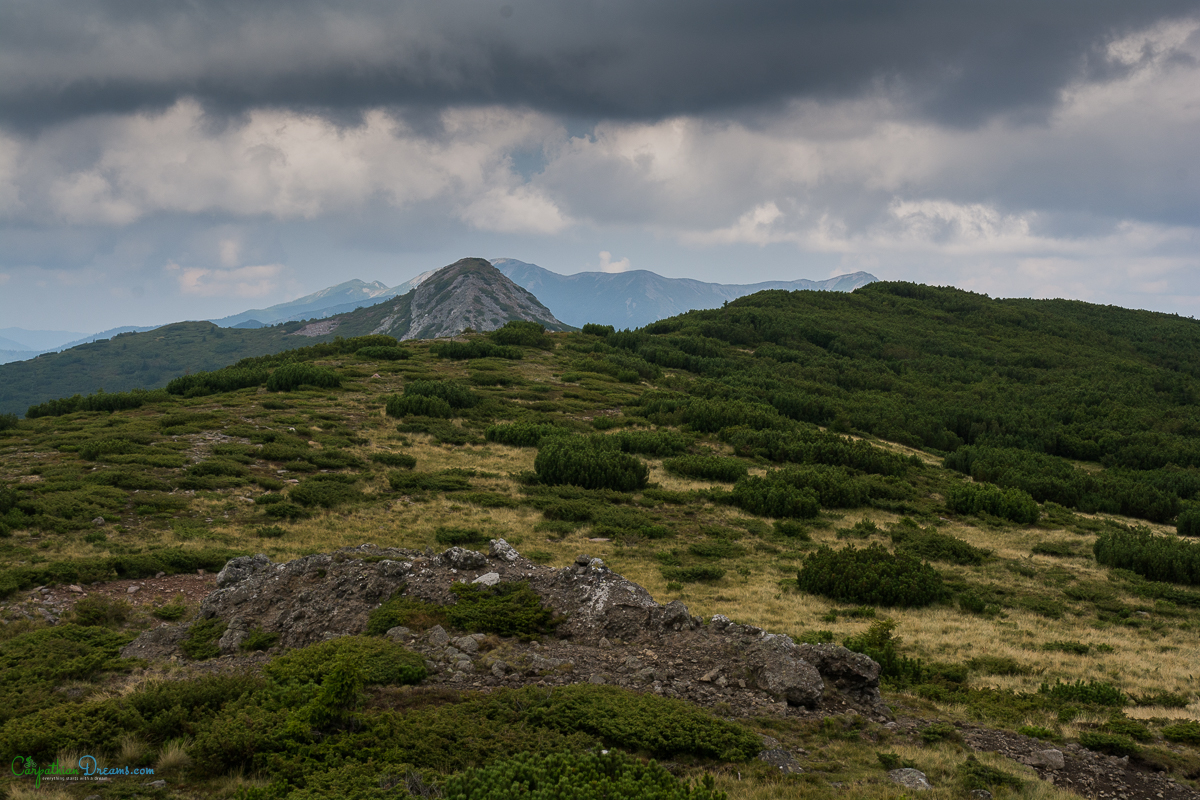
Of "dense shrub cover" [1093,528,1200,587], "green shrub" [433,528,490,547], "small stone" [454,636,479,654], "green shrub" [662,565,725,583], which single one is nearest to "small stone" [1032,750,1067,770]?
"small stone" [454,636,479,654]

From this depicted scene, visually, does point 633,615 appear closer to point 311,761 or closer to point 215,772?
point 311,761

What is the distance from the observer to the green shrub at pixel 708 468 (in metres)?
26.2

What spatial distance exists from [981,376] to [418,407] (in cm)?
5052

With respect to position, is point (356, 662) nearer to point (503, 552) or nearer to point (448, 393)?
point (503, 552)

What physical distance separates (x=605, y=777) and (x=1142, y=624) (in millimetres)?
14974

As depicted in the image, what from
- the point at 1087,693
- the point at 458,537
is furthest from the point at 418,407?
the point at 1087,693

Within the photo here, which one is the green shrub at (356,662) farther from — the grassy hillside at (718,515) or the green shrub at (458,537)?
the green shrub at (458,537)

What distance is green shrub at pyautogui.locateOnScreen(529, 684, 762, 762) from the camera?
21.9ft

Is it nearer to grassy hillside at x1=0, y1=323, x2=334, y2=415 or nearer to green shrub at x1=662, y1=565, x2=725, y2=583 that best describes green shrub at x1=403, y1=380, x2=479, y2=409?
green shrub at x1=662, y1=565, x2=725, y2=583

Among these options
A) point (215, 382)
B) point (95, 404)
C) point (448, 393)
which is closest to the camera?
point (95, 404)

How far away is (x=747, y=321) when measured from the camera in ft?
235

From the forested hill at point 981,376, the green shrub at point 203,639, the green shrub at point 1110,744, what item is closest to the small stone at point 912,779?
the green shrub at point 1110,744

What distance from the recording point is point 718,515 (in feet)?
71.1

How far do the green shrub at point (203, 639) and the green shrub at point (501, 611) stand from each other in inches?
139
